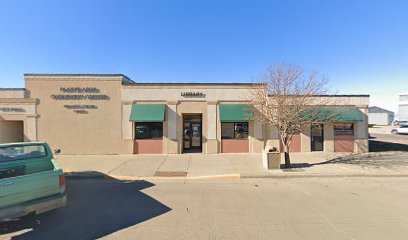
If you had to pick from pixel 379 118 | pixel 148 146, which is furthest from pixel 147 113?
pixel 379 118

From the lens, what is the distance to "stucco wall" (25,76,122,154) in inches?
518

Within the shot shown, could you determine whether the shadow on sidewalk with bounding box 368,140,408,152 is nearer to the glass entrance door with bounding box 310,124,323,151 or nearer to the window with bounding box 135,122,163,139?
the glass entrance door with bounding box 310,124,323,151

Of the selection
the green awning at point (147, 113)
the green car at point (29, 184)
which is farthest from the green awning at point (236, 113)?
the green car at point (29, 184)

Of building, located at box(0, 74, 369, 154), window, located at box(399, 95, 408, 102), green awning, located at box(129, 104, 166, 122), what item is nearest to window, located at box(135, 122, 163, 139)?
building, located at box(0, 74, 369, 154)

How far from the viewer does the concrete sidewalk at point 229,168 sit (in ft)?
26.7

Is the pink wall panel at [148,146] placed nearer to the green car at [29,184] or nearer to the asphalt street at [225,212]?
the asphalt street at [225,212]

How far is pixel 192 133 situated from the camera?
14445mm

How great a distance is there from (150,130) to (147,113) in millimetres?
1290

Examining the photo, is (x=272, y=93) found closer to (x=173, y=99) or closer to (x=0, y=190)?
(x=173, y=99)

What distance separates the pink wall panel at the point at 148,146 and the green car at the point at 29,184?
7.80m

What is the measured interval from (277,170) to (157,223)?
626cm

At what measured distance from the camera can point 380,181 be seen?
7496 mm

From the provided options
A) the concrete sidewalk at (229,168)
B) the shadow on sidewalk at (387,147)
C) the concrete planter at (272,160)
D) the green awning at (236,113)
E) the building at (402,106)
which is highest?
the building at (402,106)

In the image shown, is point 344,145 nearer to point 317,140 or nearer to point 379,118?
point 317,140
